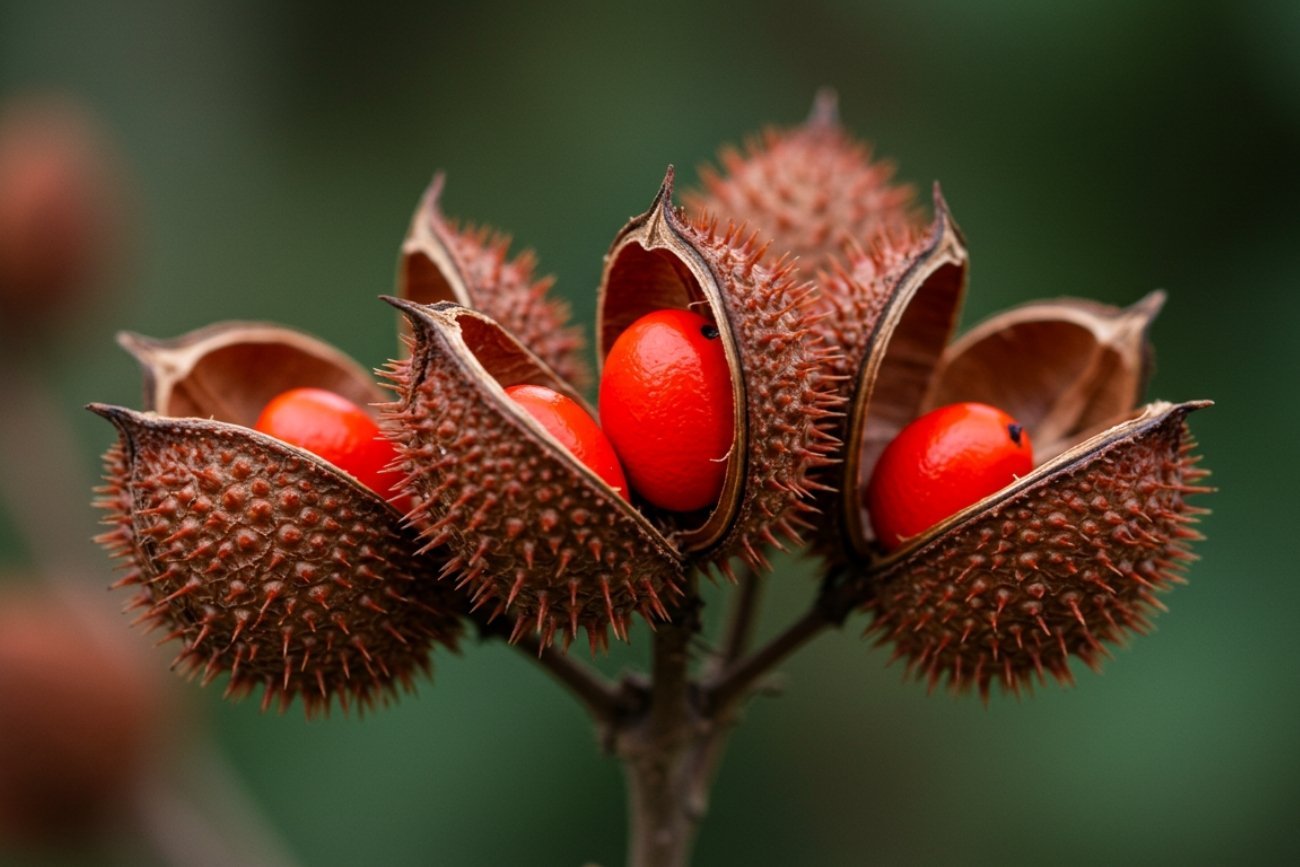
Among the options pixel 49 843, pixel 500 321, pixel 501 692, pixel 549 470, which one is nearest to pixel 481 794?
pixel 501 692

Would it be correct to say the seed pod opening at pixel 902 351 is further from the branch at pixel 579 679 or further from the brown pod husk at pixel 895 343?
the branch at pixel 579 679

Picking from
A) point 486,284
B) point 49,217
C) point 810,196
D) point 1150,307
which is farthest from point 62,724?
point 1150,307

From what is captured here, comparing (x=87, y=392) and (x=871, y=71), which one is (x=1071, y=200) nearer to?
(x=871, y=71)

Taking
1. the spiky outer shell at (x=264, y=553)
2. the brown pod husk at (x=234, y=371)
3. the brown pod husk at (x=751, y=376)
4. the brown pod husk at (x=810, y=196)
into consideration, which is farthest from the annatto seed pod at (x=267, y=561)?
the brown pod husk at (x=810, y=196)

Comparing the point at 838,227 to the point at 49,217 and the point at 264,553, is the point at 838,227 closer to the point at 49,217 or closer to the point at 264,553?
the point at 264,553

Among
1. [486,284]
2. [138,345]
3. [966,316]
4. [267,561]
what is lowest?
[267,561]

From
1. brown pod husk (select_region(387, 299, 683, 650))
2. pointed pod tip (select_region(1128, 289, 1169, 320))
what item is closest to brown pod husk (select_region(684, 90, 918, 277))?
pointed pod tip (select_region(1128, 289, 1169, 320))
